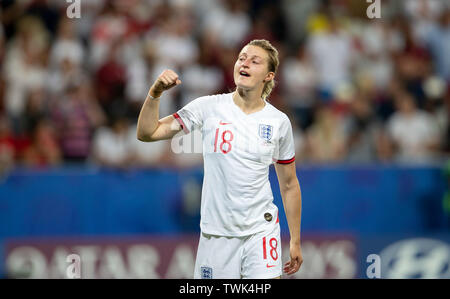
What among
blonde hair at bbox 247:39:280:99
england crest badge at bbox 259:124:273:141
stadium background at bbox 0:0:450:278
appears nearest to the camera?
england crest badge at bbox 259:124:273:141

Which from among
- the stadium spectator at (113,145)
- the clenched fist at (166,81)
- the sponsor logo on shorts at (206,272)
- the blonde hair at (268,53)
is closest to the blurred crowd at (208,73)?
the stadium spectator at (113,145)

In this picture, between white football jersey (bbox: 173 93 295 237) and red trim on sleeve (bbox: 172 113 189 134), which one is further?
red trim on sleeve (bbox: 172 113 189 134)

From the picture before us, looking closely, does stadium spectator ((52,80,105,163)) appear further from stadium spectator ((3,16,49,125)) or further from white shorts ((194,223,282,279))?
white shorts ((194,223,282,279))

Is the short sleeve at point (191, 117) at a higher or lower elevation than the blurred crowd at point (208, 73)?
lower

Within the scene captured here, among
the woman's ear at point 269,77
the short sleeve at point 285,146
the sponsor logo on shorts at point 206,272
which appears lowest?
the sponsor logo on shorts at point 206,272

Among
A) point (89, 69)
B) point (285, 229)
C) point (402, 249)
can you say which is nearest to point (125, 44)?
point (89, 69)

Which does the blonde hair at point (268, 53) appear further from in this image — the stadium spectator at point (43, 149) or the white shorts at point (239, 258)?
the stadium spectator at point (43, 149)

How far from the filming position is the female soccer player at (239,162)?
217 inches

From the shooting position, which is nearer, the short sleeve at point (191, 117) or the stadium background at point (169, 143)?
the short sleeve at point (191, 117)

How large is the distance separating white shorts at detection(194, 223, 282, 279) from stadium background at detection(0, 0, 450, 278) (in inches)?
160

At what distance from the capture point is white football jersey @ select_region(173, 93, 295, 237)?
5516 mm

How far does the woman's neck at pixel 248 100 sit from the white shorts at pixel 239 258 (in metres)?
0.92

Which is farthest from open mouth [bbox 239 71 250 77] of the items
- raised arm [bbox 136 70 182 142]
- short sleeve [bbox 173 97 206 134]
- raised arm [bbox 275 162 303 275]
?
raised arm [bbox 275 162 303 275]

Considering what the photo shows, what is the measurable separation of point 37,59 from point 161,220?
324cm
